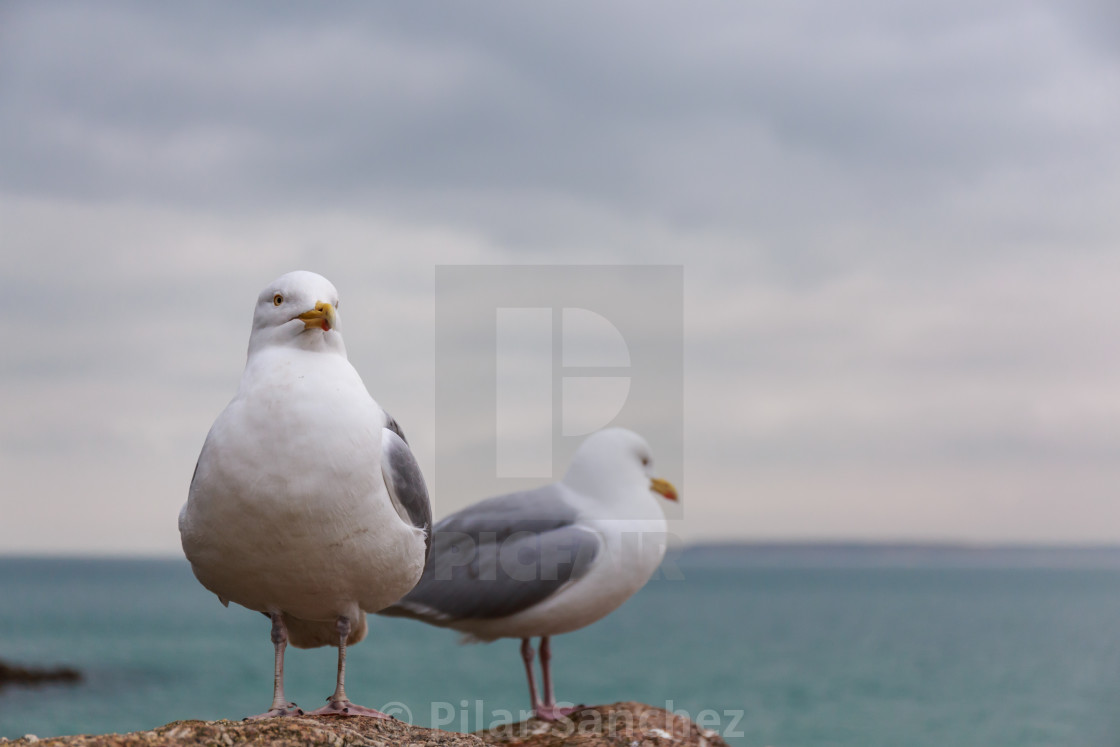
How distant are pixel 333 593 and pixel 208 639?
222ft

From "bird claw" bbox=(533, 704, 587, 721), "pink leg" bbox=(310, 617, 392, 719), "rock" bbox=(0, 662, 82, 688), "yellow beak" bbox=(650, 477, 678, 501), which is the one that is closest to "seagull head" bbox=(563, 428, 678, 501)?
"yellow beak" bbox=(650, 477, 678, 501)

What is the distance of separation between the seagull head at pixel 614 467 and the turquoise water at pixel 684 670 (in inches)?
82.4

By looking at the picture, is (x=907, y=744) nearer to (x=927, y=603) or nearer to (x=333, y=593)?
(x=333, y=593)

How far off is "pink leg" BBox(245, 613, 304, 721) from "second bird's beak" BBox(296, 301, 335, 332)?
5.10 ft

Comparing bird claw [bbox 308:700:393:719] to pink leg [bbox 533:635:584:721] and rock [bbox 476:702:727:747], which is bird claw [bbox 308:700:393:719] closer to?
rock [bbox 476:702:727:747]

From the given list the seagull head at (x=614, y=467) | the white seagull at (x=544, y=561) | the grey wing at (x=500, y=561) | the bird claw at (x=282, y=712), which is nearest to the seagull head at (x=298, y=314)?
the bird claw at (x=282, y=712)

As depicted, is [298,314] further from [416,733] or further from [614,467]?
[614,467]

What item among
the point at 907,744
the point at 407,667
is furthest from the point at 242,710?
the point at 907,744

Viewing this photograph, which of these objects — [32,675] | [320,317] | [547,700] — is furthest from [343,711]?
[32,675]

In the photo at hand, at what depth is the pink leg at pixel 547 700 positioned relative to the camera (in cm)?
759

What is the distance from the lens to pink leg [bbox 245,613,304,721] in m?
4.92

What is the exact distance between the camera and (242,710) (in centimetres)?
4228

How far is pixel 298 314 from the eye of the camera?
16.5ft

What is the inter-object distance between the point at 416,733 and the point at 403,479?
1.27m
